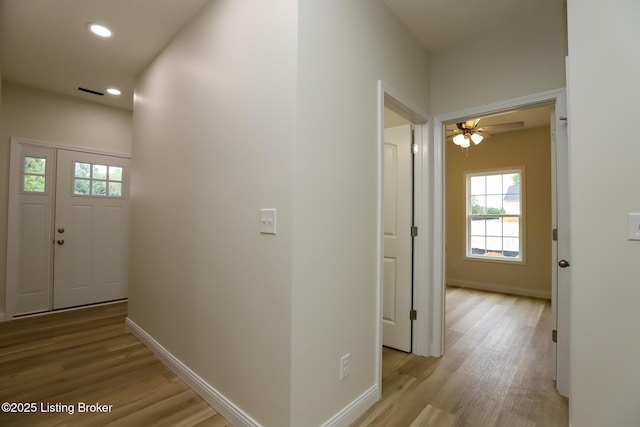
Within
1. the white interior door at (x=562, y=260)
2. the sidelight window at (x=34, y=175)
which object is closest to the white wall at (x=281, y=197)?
the white interior door at (x=562, y=260)

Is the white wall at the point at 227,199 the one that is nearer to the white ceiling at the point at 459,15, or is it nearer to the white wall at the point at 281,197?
the white wall at the point at 281,197

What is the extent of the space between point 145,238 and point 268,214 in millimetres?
1941

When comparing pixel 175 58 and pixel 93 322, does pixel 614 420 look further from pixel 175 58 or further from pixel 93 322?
pixel 93 322

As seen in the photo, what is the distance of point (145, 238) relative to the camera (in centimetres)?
292

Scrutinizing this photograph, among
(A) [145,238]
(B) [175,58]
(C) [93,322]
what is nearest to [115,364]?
(A) [145,238]

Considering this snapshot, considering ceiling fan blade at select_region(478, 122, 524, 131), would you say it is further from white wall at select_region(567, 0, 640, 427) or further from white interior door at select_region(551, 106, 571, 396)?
white wall at select_region(567, 0, 640, 427)

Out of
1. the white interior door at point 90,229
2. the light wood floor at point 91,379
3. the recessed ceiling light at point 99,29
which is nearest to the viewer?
the light wood floor at point 91,379

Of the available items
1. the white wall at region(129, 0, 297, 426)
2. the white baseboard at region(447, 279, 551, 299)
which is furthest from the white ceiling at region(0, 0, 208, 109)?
the white baseboard at region(447, 279, 551, 299)

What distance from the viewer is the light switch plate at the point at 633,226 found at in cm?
138

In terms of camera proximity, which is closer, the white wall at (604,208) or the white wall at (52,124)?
the white wall at (604,208)

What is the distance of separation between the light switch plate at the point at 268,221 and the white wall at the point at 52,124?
3.82 metres

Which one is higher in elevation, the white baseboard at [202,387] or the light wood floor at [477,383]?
the white baseboard at [202,387]

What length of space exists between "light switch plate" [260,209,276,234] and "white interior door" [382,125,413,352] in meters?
1.55

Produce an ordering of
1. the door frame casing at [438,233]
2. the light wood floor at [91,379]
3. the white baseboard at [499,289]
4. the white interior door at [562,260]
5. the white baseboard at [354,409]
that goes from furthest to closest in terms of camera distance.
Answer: the white baseboard at [499,289]
the door frame casing at [438,233]
the white interior door at [562,260]
the light wood floor at [91,379]
the white baseboard at [354,409]
